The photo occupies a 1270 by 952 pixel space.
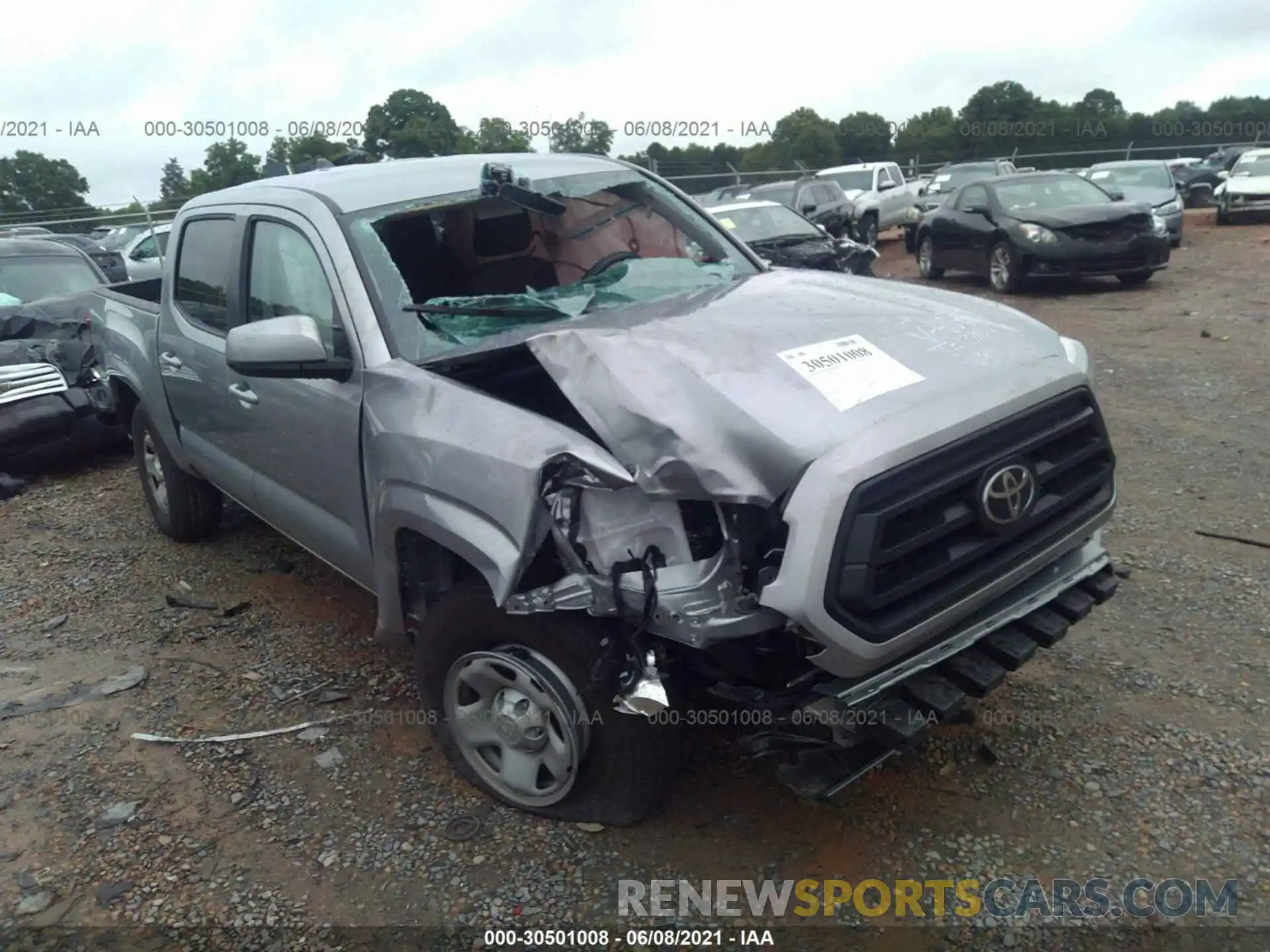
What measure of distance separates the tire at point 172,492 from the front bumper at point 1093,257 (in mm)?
9409

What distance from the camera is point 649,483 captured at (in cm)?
233

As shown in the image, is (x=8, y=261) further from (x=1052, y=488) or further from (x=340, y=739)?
(x=1052, y=488)

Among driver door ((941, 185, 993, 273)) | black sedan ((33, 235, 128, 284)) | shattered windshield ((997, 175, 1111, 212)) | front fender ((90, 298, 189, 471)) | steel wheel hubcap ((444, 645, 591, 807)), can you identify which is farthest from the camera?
black sedan ((33, 235, 128, 284))

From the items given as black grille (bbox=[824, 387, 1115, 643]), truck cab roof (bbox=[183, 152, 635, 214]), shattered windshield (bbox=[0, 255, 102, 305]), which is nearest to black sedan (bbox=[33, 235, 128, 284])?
shattered windshield (bbox=[0, 255, 102, 305])

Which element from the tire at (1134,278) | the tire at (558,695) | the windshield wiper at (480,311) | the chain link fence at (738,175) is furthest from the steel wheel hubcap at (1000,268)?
the tire at (558,695)

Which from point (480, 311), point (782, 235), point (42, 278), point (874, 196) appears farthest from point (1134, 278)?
point (42, 278)

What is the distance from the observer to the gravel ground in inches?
106

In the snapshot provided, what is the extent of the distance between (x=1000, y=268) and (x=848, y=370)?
10.2m

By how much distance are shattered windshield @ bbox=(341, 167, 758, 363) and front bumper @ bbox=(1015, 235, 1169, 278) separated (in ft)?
27.0

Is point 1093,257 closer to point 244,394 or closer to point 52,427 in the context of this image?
point 244,394

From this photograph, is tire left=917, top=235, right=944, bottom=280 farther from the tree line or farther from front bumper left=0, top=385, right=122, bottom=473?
front bumper left=0, top=385, right=122, bottom=473

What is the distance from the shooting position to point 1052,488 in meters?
2.76

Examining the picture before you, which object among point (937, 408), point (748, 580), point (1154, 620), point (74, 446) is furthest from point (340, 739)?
point (74, 446)

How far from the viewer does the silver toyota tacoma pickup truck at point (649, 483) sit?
7.58 ft
